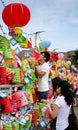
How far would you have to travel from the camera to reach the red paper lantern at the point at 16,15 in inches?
226

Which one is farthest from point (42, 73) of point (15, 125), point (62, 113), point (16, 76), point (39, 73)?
Result: point (62, 113)

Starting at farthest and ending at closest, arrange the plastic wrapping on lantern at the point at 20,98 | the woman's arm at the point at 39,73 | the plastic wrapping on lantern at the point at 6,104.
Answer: the woman's arm at the point at 39,73 < the plastic wrapping on lantern at the point at 20,98 < the plastic wrapping on lantern at the point at 6,104

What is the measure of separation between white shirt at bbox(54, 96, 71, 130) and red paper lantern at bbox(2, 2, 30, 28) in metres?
1.74

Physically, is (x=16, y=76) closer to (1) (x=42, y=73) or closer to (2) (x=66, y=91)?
(1) (x=42, y=73)

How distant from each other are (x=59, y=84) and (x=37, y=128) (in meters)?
1.60

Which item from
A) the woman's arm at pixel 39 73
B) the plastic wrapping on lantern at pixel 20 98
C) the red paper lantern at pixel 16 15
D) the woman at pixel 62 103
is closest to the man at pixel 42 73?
the woman's arm at pixel 39 73

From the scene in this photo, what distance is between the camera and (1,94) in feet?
15.5

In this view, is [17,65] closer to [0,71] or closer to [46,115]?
[0,71]

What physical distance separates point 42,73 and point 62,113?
1233mm

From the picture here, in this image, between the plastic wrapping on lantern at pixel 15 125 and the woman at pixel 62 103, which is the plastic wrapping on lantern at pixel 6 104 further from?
the woman at pixel 62 103

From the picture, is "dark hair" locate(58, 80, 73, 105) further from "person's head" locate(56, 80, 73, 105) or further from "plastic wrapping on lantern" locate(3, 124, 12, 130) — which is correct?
"plastic wrapping on lantern" locate(3, 124, 12, 130)

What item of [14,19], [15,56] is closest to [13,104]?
[15,56]

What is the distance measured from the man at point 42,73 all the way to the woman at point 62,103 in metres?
1.11

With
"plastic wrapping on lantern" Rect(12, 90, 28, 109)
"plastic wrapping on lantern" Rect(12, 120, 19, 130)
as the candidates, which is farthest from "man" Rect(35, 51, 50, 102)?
"plastic wrapping on lantern" Rect(12, 120, 19, 130)
